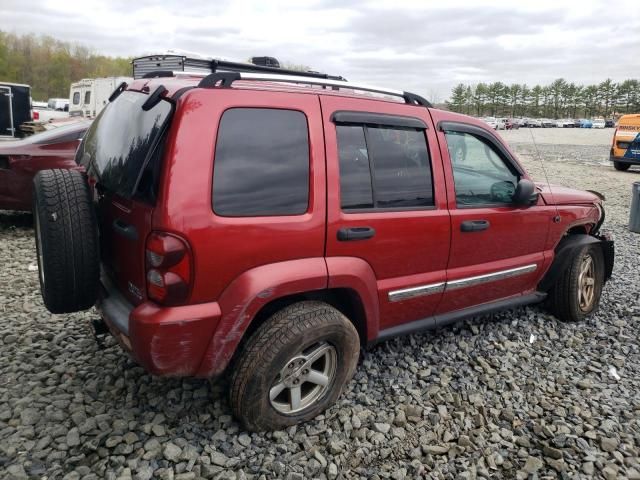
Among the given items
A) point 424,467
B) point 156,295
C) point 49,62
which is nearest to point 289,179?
point 156,295

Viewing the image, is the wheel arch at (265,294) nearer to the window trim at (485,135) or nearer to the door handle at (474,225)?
the door handle at (474,225)

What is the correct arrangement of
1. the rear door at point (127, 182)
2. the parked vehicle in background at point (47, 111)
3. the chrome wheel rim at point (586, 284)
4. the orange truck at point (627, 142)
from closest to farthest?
the rear door at point (127, 182)
the chrome wheel rim at point (586, 284)
the orange truck at point (627, 142)
the parked vehicle in background at point (47, 111)

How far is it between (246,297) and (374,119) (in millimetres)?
1334

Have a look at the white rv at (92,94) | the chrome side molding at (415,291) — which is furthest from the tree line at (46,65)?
the chrome side molding at (415,291)

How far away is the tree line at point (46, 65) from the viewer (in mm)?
72812

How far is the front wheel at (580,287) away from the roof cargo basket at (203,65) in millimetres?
2593

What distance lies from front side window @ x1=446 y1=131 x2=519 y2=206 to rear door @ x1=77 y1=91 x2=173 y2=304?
6.34 ft

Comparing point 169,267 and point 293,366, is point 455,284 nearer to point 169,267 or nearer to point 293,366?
point 293,366

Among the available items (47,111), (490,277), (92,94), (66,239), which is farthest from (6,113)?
(490,277)

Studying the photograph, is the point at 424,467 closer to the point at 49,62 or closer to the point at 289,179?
the point at 289,179

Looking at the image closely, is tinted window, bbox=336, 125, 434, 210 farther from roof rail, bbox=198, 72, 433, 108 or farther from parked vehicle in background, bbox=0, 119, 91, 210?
parked vehicle in background, bbox=0, 119, 91, 210

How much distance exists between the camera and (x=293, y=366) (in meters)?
2.75

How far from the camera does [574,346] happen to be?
13.1ft

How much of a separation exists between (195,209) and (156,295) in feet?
1.50
